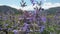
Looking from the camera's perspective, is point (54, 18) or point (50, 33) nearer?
point (50, 33)

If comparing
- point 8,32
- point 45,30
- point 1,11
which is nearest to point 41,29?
point 45,30

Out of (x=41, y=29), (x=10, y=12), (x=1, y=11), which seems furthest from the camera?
(x=1, y=11)

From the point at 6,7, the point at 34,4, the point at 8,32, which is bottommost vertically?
the point at 8,32

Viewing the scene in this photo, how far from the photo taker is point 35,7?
96 centimetres

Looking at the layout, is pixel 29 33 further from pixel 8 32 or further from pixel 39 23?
pixel 8 32

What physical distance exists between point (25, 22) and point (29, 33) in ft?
0.26

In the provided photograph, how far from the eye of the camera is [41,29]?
932 mm

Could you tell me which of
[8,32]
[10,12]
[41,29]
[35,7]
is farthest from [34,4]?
[10,12]

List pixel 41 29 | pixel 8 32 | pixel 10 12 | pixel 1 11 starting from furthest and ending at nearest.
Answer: pixel 1 11
pixel 10 12
pixel 8 32
pixel 41 29

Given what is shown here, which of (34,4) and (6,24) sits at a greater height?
(34,4)

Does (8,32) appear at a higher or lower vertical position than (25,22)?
lower

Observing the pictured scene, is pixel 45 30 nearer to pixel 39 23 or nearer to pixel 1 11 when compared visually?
pixel 39 23

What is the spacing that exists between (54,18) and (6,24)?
0.37 meters

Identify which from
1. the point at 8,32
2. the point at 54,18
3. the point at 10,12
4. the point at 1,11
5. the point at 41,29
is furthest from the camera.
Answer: the point at 1,11
